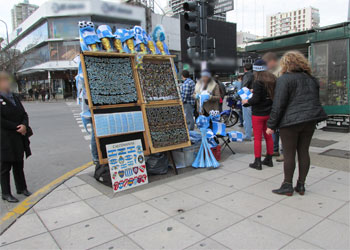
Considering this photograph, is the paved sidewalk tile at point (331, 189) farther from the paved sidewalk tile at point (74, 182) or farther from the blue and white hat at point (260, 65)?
the paved sidewalk tile at point (74, 182)

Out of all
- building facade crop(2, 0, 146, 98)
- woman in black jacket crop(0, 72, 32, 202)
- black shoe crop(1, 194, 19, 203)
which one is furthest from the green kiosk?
building facade crop(2, 0, 146, 98)

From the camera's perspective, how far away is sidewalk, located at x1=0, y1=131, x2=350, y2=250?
9.05 feet

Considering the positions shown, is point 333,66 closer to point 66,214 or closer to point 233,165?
point 233,165

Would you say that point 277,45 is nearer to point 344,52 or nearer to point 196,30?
point 344,52

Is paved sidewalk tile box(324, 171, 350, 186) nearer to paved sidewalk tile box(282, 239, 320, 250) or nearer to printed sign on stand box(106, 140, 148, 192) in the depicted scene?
paved sidewalk tile box(282, 239, 320, 250)

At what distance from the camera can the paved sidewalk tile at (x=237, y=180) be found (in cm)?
424

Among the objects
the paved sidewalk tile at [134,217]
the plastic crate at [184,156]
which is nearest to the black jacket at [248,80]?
the plastic crate at [184,156]

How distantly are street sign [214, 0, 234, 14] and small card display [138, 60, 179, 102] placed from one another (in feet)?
6.90

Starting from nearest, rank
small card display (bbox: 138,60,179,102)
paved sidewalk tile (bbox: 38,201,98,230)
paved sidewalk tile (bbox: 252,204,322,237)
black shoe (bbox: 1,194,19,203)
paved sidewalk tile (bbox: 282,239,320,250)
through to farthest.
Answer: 1. paved sidewalk tile (bbox: 282,239,320,250)
2. paved sidewalk tile (bbox: 252,204,322,237)
3. paved sidewalk tile (bbox: 38,201,98,230)
4. black shoe (bbox: 1,194,19,203)
5. small card display (bbox: 138,60,179,102)

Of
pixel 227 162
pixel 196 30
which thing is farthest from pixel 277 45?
pixel 227 162

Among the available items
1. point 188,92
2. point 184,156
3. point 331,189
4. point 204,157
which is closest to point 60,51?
point 188,92

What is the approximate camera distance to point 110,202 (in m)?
3.77

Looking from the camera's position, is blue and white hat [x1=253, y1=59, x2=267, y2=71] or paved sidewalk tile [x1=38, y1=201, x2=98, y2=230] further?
blue and white hat [x1=253, y1=59, x2=267, y2=71]

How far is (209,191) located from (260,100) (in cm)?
176
